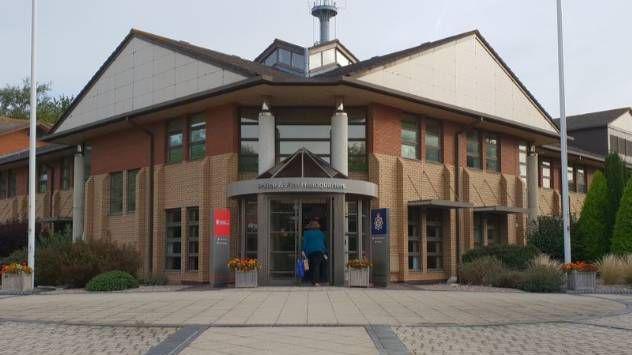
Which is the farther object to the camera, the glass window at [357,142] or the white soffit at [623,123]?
the white soffit at [623,123]

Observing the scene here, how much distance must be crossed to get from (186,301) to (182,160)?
10.7 m

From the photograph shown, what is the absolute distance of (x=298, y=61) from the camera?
99.3 feet

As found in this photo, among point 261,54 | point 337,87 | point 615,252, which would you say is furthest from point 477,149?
point 261,54

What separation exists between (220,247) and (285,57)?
11.9m

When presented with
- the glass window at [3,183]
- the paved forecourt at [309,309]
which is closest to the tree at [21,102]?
the glass window at [3,183]

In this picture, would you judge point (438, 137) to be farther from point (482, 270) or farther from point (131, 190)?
point (131, 190)

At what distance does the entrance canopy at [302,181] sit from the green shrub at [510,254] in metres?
4.57

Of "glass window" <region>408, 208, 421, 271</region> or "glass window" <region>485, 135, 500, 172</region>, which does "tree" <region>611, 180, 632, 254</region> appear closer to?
"glass window" <region>485, 135, 500, 172</region>

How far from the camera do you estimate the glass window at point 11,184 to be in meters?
40.8

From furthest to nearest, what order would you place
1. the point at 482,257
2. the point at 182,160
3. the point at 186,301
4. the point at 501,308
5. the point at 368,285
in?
the point at 182,160 < the point at 482,257 < the point at 368,285 < the point at 186,301 < the point at 501,308

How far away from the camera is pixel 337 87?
21719 mm

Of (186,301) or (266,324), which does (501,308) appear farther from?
(186,301)

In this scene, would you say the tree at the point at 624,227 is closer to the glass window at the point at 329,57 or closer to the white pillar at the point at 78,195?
the glass window at the point at 329,57

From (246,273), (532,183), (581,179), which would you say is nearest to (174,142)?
(246,273)
